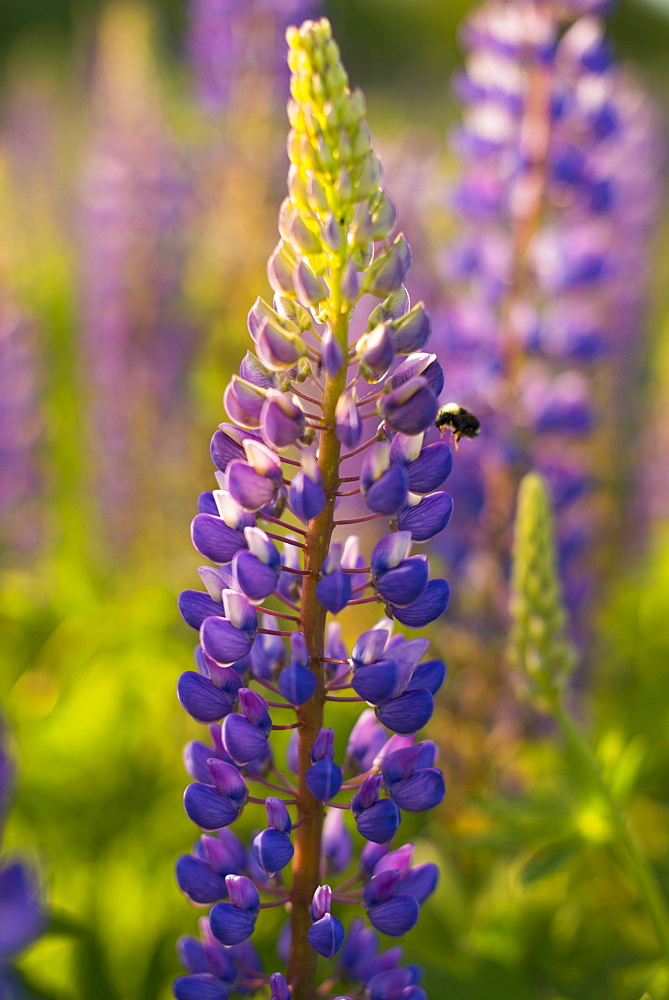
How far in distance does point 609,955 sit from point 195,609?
1.15m

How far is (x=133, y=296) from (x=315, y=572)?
3453mm

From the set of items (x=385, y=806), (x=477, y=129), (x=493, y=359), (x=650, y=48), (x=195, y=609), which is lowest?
(x=385, y=806)

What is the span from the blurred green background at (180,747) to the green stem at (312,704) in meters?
0.38

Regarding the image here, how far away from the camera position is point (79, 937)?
1419mm

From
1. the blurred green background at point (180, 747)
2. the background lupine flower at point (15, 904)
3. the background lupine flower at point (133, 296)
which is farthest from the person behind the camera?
the background lupine flower at point (133, 296)

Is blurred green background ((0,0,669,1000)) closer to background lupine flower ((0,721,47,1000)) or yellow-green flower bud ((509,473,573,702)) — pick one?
yellow-green flower bud ((509,473,573,702))

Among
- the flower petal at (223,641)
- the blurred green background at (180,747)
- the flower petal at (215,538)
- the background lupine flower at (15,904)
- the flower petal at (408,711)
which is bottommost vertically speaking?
the blurred green background at (180,747)

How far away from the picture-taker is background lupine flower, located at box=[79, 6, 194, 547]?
425 centimetres

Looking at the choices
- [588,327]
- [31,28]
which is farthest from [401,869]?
[31,28]

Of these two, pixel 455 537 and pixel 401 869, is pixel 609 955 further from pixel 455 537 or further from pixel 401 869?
pixel 455 537

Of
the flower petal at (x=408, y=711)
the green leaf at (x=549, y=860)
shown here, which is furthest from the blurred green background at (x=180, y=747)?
the flower petal at (x=408, y=711)

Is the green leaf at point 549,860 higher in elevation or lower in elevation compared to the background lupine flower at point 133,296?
lower

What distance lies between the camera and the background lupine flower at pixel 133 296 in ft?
13.9

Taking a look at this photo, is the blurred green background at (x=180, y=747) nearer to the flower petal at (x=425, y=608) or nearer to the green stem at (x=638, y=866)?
the green stem at (x=638, y=866)
